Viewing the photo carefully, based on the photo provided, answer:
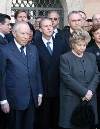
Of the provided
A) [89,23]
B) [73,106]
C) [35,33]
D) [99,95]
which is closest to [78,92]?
[73,106]

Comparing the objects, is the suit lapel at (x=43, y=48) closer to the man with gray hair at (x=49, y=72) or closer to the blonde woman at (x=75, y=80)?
the man with gray hair at (x=49, y=72)

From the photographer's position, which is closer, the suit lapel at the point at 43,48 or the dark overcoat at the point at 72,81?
the dark overcoat at the point at 72,81

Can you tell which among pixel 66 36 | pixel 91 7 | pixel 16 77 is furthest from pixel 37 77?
pixel 91 7

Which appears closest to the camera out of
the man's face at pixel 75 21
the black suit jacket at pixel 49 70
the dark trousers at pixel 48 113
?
the black suit jacket at pixel 49 70

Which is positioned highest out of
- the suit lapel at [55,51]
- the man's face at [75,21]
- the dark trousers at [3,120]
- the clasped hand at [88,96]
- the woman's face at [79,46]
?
the man's face at [75,21]

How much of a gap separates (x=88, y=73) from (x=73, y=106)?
0.48 meters

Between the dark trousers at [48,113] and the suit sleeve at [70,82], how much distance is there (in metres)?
0.69

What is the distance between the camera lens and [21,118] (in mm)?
4371

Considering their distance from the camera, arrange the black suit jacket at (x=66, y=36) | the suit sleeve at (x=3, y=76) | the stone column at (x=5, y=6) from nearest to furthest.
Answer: the suit sleeve at (x=3, y=76), the black suit jacket at (x=66, y=36), the stone column at (x=5, y=6)

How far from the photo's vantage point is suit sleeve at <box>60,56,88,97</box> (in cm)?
423

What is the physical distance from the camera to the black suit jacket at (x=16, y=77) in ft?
13.9

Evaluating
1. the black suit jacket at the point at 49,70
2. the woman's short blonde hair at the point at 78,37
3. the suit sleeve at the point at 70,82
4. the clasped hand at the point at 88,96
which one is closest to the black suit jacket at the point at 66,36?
the black suit jacket at the point at 49,70

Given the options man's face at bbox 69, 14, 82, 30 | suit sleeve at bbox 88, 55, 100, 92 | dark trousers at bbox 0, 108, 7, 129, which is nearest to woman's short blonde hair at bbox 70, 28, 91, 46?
suit sleeve at bbox 88, 55, 100, 92

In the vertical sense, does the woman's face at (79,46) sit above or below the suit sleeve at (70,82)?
above
